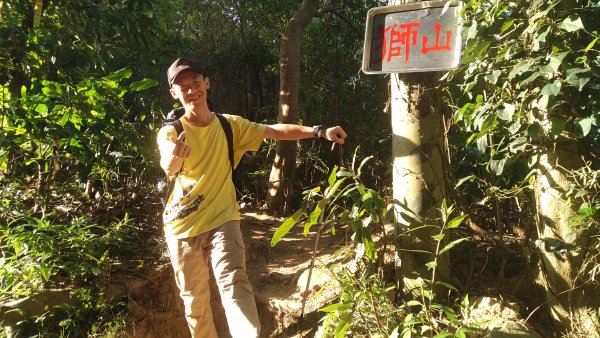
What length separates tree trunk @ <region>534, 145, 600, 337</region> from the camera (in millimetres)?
2359

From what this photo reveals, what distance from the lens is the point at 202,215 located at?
2660 millimetres

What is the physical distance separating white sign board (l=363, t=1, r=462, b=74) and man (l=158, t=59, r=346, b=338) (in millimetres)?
467

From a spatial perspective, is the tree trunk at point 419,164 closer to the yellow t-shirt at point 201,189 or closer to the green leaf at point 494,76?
the green leaf at point 494,76

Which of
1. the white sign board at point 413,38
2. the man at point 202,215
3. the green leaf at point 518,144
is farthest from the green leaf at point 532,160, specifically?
the man at point 202,215

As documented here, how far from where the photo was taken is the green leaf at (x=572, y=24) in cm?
193

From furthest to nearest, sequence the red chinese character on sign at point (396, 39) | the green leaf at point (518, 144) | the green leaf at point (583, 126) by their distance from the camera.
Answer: the red chinese character on sign at point (396, 39), the green leaf at point (518, 144), the green leaf at point (583, 126)

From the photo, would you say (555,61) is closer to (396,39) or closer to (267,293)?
(396,39)

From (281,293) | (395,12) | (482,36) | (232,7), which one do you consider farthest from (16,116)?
(232,7)

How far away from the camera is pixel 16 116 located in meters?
3.29

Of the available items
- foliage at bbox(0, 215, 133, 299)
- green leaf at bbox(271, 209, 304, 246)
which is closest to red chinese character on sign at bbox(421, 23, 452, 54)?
green leaf at bbox(271, 209, 304, 246)

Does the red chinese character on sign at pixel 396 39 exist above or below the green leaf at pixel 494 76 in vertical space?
above

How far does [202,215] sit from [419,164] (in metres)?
1.21

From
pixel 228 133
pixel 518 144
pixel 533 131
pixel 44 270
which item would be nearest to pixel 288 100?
pixel 228 133

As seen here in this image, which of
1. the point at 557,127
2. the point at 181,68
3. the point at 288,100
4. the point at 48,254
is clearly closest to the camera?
the point at 557,127
